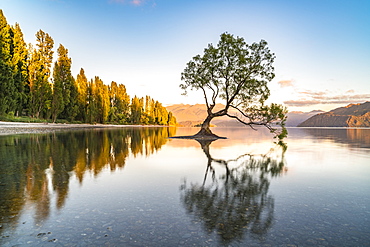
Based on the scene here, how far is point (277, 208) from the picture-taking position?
5070 millimetres

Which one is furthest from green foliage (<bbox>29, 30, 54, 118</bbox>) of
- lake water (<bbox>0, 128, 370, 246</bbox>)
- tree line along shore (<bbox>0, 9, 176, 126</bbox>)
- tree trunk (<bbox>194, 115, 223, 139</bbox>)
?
lake water (<bbox>0, 128, 370, 246</bbox>)

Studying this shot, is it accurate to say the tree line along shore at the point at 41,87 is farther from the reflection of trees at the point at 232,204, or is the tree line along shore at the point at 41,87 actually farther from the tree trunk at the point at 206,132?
the reflection of trees at the point at 232,204

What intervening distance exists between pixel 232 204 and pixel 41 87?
51.5 m

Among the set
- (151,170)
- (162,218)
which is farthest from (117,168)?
(162,218)

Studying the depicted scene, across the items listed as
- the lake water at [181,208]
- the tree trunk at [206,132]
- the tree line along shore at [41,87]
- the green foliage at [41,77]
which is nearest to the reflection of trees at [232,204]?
the lake water at [181,208]

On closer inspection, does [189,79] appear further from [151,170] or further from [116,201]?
[116,201]

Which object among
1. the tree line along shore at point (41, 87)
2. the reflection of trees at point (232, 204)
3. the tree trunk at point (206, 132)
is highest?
the tree line along shore at point (41, 87)

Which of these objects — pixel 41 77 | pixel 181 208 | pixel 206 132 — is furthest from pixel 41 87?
pixel 181 208

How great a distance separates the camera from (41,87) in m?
46.5

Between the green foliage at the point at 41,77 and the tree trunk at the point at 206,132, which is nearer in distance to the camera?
the tree trunk at the point at 206,132

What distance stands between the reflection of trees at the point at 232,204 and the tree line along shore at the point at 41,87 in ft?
132

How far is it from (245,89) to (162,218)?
86.4ft

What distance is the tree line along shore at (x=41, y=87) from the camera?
37.2 metres

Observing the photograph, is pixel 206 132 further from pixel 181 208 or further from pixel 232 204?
pixel 181 208
